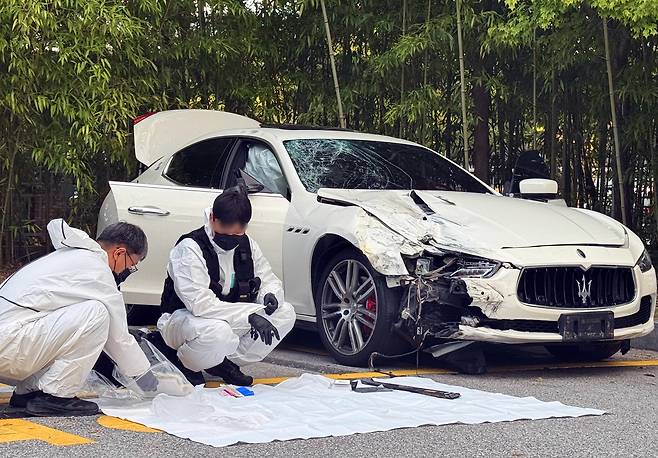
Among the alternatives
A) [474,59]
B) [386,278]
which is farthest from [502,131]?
[386,278]

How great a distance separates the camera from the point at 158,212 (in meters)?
8.23

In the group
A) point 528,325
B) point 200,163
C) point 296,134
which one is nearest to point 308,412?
point 528,325

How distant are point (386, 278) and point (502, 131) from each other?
5.98m

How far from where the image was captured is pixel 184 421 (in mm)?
5441

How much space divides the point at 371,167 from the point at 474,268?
158cm

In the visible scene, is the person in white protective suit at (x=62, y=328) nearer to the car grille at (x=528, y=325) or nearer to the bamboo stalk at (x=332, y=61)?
the car grille at (x=528, y=325)

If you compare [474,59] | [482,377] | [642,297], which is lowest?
[482,377]

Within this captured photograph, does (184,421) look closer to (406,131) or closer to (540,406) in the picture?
(540,406)

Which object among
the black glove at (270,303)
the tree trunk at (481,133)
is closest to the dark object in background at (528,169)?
the tree trunk at (481,133)

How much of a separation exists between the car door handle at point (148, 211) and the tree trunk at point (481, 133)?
4.29 metres

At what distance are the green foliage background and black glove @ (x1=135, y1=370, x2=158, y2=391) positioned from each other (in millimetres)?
4890

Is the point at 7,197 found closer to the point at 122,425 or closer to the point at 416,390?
the point at 416,390

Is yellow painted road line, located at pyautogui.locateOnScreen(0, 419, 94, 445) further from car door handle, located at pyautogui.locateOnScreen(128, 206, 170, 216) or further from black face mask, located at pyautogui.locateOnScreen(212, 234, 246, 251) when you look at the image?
car door handle, located at pyautogui.locateOnScreen(128, 206, 170, 216)

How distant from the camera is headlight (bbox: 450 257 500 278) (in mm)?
6793
